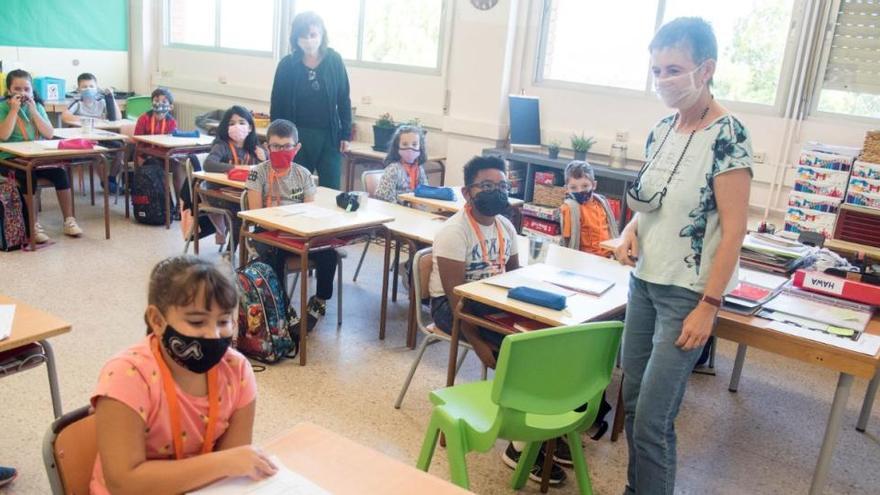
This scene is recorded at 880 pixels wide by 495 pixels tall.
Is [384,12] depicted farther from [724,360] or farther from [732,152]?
[732,152]

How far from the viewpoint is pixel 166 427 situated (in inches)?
52.1

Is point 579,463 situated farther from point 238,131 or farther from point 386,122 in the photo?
point 386,122

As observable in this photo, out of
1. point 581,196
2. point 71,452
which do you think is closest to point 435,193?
point 581,196

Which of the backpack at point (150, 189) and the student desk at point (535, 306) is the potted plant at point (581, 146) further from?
the backpack at point (150, 189)

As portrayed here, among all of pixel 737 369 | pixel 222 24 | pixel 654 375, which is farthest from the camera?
pixel 222 24

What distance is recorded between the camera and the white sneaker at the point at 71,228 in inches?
207

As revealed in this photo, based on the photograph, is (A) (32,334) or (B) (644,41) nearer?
(A) (32,334)

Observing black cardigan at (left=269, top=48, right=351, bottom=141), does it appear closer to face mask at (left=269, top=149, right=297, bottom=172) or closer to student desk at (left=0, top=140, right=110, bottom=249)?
face mask at (left=269, top=149, right=297, bottom=172)

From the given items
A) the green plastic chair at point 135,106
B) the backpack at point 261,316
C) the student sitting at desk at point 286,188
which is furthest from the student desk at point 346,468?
the green plastic chair at point 135,106

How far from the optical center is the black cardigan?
4781 millimetres

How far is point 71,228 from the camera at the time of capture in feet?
17.3

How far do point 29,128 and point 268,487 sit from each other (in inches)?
201

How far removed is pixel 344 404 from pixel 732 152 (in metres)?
2.00

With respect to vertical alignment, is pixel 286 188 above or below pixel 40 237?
above
